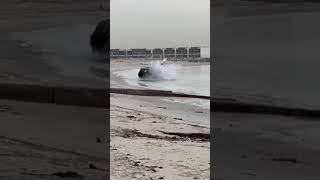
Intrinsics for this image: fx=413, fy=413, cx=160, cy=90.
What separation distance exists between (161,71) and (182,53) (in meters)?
0.21

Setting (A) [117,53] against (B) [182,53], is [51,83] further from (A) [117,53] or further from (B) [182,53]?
(B) [182,53]

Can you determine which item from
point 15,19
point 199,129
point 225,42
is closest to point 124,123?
point 199,129

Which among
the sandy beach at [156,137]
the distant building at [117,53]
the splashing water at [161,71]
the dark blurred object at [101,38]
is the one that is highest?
the dark blurred object at [101,38]

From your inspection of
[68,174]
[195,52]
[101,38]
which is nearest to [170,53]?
[195,52]

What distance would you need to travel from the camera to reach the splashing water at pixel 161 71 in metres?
1.94

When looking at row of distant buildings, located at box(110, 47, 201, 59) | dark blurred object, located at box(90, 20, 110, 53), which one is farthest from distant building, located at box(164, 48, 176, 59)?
dark blurred object, located at box(90, 20, 110, 53)

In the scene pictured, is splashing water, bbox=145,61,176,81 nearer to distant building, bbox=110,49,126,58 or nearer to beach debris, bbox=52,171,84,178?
distant building, bbox=110,49,126,58

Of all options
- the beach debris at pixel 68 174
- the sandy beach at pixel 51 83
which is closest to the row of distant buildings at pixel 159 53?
the sandy beach at pixel 51 83

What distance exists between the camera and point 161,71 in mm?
1983

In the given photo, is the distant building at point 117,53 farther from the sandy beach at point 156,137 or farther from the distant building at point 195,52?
the distant building at point 195,52

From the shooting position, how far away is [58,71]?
5.55 ft

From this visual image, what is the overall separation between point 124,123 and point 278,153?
36.6 inches

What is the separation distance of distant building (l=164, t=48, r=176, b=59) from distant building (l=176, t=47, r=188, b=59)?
0.7 inches

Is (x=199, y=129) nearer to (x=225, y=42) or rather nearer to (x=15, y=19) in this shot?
(x=225, y=42)
